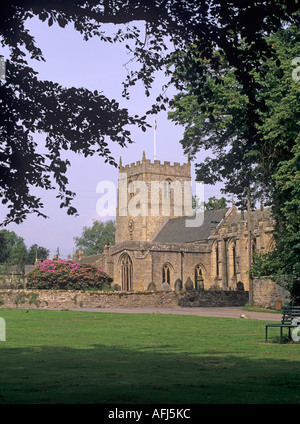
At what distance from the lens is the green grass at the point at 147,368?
7.98 metres

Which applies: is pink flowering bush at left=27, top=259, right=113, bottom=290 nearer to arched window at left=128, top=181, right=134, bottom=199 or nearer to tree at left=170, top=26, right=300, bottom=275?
tree at left=170, top=26, right=300, bottom=275

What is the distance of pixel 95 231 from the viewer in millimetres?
135000

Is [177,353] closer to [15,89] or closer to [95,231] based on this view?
[15,89]

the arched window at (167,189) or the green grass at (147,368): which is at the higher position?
the arched window at (167,189)

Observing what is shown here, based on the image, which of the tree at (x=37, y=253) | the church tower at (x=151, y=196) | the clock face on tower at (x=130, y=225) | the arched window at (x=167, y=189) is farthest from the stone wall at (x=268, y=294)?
the tree at (x=37, y=253)

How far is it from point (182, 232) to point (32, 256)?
8094 cm

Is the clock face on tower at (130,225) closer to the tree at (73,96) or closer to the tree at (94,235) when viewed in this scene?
the tree at (94,235)

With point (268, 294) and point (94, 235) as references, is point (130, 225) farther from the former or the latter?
point (268, 294)

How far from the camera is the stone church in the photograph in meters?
66.6

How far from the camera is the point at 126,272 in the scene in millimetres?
71188

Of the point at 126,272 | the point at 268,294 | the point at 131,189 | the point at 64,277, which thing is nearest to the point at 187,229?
the point at 131,189

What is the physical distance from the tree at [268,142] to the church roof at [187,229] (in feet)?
140
